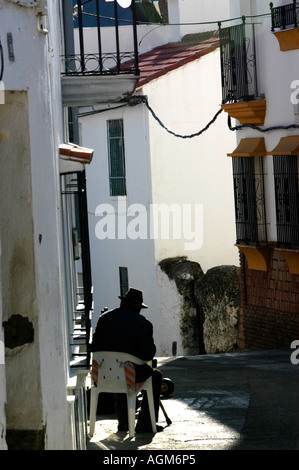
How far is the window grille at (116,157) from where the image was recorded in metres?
24.1

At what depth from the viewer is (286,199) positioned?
17281 millimetres

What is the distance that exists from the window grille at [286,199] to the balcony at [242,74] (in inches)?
43.5

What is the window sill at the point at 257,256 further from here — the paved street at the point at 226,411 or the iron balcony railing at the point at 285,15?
the iron balcony railing at the point at 285,15

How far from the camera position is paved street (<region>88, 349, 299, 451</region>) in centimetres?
1046

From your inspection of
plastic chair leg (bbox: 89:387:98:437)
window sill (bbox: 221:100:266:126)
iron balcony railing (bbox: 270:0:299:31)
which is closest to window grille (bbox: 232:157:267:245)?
window sill (bbox: 221:100:266:126)

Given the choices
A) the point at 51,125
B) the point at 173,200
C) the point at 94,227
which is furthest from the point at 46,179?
the point at 94,227

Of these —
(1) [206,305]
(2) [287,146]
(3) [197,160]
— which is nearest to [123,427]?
(2) [287,146]

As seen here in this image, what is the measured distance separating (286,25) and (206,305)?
6103 mm

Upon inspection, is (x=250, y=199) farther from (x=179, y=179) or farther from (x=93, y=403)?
(x=93, y=403)

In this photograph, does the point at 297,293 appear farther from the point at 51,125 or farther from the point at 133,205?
the point at 51,125

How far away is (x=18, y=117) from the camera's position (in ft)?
23.6

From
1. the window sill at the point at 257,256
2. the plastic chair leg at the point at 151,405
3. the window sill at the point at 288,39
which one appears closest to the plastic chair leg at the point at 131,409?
the plastic chair leg at the point at 151,405
